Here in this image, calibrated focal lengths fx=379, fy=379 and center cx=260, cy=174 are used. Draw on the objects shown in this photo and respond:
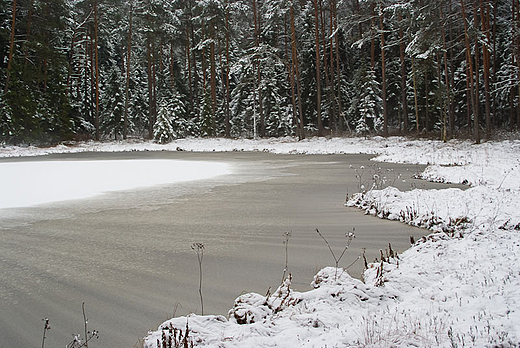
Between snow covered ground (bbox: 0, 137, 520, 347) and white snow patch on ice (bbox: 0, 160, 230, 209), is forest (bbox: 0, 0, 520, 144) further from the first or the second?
snow covered ground (bbox: 0, 137, 520, 347)

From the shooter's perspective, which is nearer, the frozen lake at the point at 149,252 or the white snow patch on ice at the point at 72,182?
the frozen lake at the point at 149,252

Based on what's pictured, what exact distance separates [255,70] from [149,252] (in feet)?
99.9

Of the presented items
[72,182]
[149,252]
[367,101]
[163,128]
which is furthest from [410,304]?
[163,128]

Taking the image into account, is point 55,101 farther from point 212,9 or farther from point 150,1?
point 212,9

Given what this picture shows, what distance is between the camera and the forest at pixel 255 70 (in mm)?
26297

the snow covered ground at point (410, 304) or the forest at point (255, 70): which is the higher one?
the forest at point (255, 70)

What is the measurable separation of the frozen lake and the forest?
56.9ft

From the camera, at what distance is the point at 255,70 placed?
33500mm

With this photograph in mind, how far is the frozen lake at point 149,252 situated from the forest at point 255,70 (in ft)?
56.9

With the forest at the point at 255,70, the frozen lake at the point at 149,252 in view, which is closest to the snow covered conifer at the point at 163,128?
the forest at the point at 255,70

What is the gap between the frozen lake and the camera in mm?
3219

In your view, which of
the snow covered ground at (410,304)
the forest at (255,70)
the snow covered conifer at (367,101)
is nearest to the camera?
the snow covered ground at (410,304)

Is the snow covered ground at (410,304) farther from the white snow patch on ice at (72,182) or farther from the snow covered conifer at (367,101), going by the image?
the snow covered conifer at (367,101)

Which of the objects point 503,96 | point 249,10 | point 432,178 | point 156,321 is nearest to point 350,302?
point 156,321
